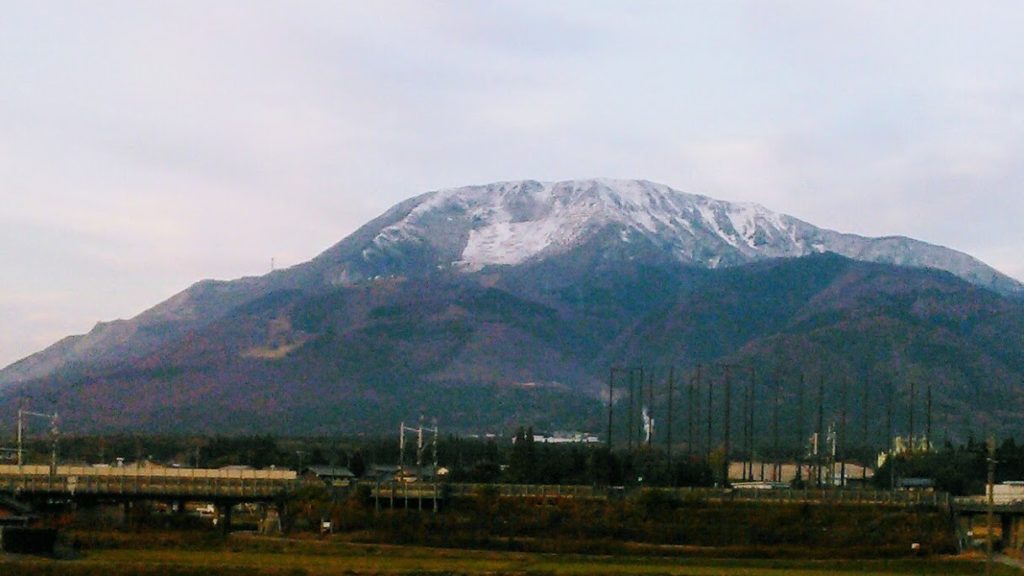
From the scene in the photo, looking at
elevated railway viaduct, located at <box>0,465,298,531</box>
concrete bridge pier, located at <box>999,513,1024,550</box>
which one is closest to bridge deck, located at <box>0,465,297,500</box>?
elevated railway viaduct, located at <box>0,465,298,531</box>

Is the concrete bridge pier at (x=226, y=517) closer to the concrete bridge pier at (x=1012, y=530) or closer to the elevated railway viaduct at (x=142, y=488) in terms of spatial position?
the elevated railway viaduct at (x=142, y=488)

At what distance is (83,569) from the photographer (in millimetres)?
92812

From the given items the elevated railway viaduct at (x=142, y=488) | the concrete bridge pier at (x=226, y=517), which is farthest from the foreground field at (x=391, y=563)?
the elevated railway viaduct at (x=142, y=488)

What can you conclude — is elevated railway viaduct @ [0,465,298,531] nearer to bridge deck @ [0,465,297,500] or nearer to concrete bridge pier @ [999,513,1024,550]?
bridge deck @ [0,465,297,500]

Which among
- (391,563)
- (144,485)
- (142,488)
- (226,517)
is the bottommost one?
(391,563)

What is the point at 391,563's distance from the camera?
105 m

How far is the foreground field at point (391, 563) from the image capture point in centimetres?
9481

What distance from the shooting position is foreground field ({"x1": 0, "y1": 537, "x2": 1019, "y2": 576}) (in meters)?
94.8

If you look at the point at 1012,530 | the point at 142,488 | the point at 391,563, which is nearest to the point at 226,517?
the point at 142,488

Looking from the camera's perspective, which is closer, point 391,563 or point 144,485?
point 391,563

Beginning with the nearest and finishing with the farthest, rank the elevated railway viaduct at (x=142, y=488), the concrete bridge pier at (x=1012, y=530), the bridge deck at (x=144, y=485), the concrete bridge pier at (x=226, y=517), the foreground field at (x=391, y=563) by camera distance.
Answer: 1. the foreground field at (x=391, y=563)
2. the concrete bridge pier at (x=1012, y=530)
3. the concrete bridge pier at (x=226, y=517)
4. the elevated railway viaduct at (x=142, y=488)
5. the bridge deck at (x=144, y=485)

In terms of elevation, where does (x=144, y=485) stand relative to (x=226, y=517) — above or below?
above

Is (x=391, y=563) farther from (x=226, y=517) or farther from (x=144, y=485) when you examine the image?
(x=144, y=485)

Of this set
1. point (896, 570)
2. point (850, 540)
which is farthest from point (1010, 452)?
point (896, 570)
